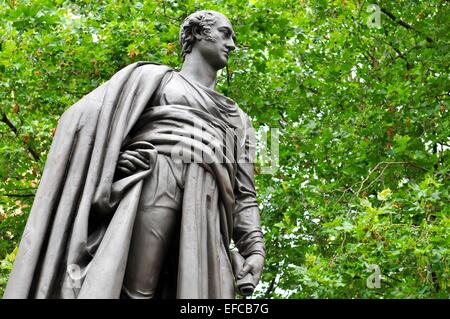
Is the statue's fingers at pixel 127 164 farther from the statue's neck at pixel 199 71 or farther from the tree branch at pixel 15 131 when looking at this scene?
the tree branch at pixel 15 131

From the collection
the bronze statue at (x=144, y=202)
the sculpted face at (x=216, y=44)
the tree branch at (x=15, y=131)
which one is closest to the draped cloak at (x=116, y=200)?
the bronze statue at (x=144, y=202)

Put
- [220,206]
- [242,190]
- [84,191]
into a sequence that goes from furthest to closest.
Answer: [242,190] → [220,206] → [84,191]

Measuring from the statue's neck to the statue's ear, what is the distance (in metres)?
0.11

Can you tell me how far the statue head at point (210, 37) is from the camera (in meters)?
6.70

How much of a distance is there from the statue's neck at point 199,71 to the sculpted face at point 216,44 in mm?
36

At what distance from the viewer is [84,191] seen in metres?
5.66

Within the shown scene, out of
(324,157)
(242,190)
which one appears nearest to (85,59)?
(324,157)

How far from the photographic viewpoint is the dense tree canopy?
45.9ft

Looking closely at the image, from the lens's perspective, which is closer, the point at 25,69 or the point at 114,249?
the point at 114,249

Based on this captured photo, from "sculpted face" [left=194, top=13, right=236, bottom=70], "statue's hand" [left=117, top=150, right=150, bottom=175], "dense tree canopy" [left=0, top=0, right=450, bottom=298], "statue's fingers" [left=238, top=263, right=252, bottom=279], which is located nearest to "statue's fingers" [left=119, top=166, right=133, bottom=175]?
"statue's hand" [left=117, top=150, right=150, bottom=175]

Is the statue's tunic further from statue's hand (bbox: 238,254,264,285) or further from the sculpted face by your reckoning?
the sculpted face

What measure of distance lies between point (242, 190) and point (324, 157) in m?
8.67

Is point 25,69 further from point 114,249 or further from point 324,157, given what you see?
point 114,249
